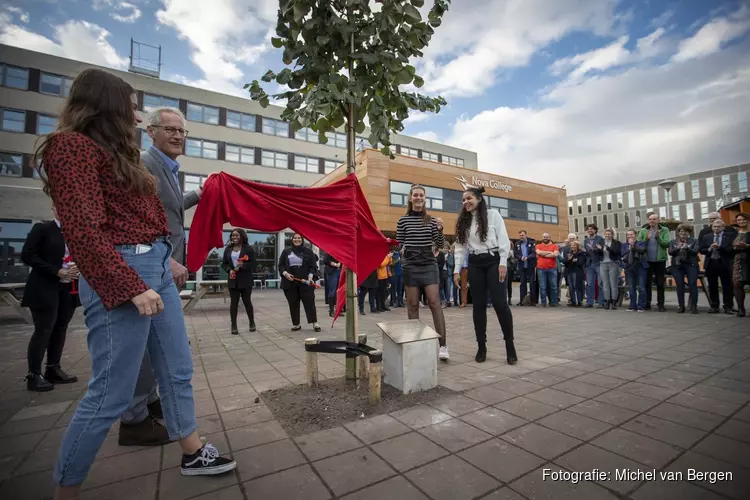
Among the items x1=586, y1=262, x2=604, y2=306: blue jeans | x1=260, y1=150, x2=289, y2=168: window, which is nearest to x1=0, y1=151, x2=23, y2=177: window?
x1=260, y1=150, x2=289, y2=168: window

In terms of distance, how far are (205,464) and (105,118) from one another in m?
1.95

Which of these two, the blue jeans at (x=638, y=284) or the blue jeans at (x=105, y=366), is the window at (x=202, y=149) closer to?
the blue jeans at (x=638, y=284)

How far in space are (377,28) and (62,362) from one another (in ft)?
19.5

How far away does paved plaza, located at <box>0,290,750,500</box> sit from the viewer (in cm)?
192

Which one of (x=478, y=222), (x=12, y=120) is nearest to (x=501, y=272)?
(x=478, y=222)

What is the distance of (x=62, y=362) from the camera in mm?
4988

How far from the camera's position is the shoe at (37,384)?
3.72 meters

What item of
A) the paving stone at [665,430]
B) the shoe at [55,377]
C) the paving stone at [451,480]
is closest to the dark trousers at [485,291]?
the paving stone at [665,430]

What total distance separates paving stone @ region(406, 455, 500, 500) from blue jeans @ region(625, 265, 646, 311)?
910cm

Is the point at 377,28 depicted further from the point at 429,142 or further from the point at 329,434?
the point at 429,142

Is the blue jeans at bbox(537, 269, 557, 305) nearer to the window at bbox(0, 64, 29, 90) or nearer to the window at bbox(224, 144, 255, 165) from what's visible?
the window at bbox(224, 144, 255, 165)

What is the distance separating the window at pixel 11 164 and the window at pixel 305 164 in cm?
1827

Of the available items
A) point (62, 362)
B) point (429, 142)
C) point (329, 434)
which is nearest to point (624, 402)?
point (329, 434)

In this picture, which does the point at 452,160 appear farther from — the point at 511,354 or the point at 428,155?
the point at 511,354
